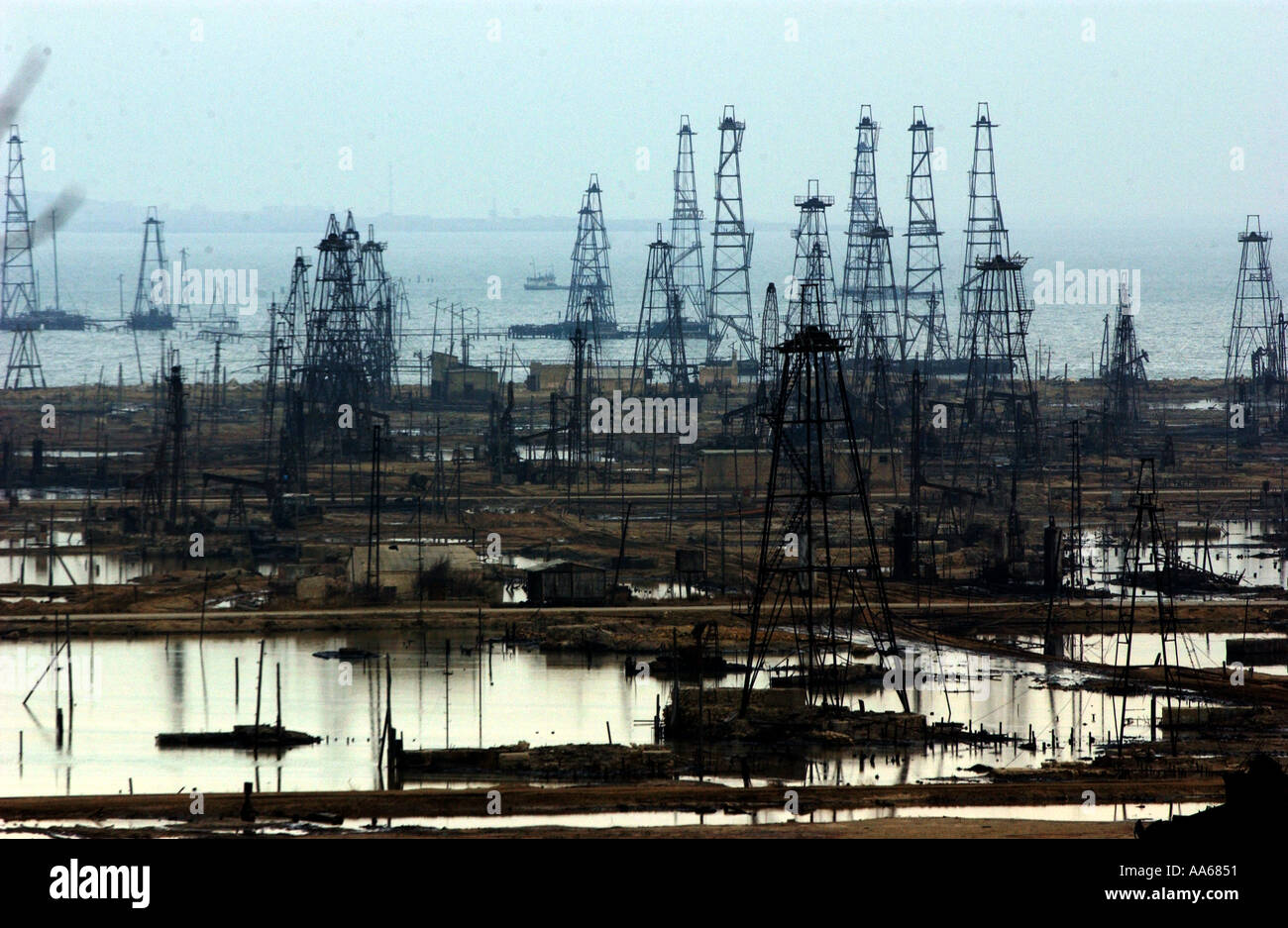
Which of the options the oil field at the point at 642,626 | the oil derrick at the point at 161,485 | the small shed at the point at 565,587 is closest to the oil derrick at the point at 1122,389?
the oil field at the point at 642,626

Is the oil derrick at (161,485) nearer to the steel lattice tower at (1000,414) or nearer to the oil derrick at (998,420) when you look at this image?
the oil derrick at (998,420)

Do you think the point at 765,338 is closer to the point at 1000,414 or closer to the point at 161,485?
the point at 1000,414

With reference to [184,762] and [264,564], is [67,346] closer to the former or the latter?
[264,564]

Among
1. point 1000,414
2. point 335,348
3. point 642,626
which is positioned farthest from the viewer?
point 1000,414

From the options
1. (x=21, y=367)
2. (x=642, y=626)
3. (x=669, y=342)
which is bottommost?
(x=642, y=626)

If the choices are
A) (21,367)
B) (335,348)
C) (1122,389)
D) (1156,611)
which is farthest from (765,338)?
(21,367)

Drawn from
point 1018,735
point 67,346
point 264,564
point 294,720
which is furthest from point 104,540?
point 67,346
